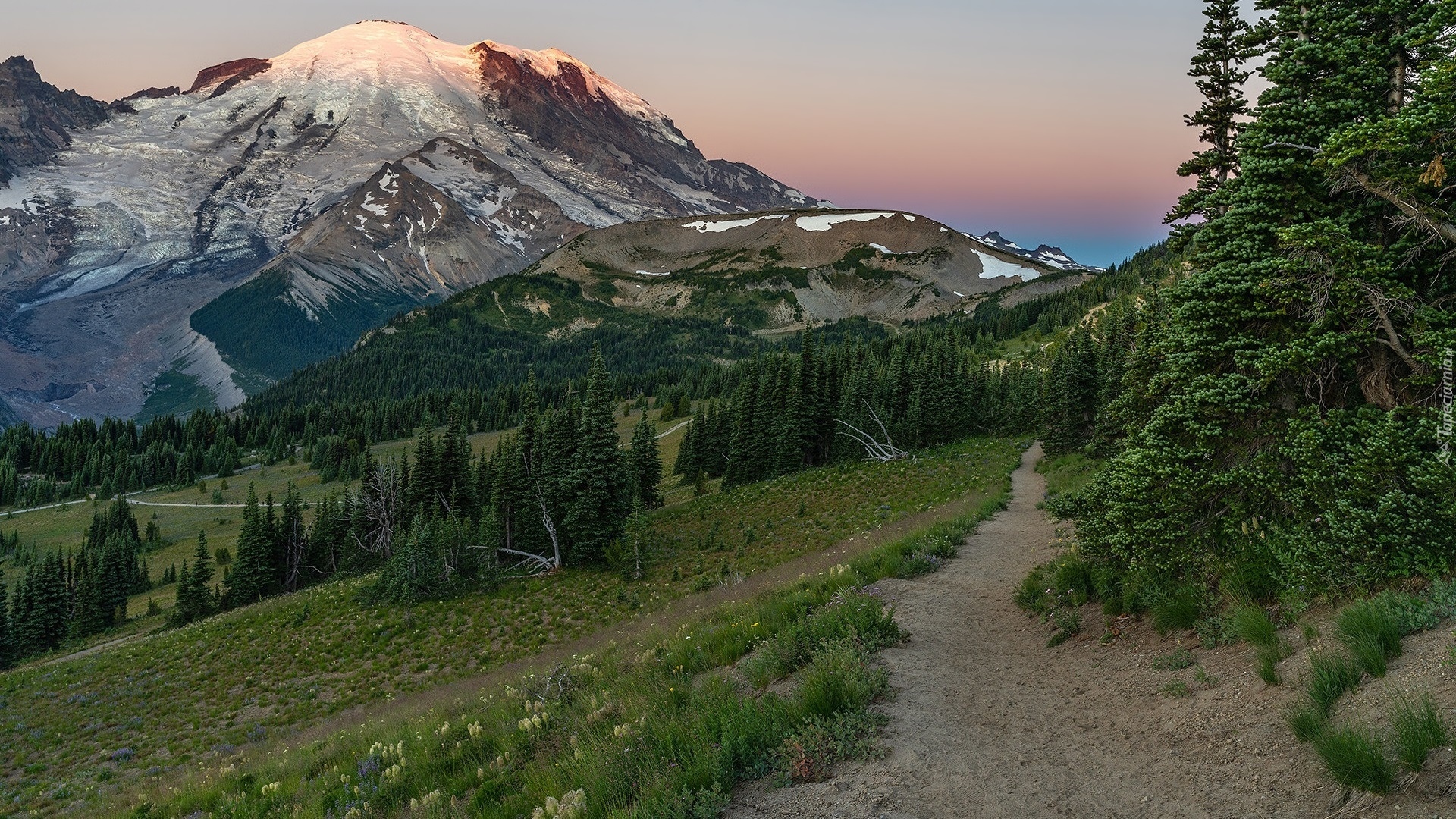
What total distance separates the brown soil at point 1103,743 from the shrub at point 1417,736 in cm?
10

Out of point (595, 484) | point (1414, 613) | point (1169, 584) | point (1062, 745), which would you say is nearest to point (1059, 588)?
point (1169, 584)

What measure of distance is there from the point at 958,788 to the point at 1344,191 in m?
10.1

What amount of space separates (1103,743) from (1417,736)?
9.22ft

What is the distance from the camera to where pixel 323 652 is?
29.7 meters

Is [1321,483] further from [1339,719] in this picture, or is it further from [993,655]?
[993,655]

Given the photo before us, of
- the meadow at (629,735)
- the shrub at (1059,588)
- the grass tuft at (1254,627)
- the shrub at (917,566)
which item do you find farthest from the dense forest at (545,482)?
the grass tuft at (1254,627)

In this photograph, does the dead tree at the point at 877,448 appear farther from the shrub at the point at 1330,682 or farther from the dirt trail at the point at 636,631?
the shrub at the point at 1330,682

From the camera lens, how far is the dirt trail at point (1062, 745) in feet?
20.2

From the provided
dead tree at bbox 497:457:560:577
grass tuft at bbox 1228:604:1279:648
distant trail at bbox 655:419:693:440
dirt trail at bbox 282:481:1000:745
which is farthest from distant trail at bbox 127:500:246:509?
grass tuft at bbox 1228:604:1279:648

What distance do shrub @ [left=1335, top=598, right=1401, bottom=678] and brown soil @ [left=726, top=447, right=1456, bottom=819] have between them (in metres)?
0.15

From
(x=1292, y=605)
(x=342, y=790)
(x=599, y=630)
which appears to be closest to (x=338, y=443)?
(x=599, y=630)

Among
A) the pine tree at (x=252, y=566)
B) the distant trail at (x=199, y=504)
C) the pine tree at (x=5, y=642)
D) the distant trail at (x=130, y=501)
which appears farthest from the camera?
the distant trail at (x=130, y=501)

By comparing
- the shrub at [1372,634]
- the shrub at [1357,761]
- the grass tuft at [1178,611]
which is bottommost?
the grass tuft at [1178,611]

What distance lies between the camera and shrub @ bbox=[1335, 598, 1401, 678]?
649 centimetres
